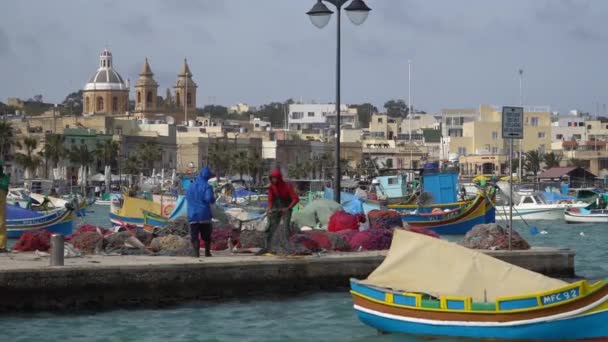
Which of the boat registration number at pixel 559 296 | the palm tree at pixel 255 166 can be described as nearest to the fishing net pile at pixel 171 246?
the boat registration number at pixel 559 296

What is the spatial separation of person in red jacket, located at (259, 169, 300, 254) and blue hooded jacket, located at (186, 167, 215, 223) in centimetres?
115

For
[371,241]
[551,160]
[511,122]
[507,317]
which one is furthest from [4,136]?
[507,317]

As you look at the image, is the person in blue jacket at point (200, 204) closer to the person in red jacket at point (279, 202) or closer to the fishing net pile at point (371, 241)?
the person in red jacket at point (279, 202)

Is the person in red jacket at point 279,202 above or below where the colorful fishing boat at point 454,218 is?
above

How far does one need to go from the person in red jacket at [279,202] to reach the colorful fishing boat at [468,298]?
189 inches

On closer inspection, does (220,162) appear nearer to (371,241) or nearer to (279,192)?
(371,241)

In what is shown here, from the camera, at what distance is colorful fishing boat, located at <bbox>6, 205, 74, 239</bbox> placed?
4494cm

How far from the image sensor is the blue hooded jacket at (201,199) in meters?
23.1

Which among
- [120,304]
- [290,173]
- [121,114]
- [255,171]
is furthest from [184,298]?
[121,114]

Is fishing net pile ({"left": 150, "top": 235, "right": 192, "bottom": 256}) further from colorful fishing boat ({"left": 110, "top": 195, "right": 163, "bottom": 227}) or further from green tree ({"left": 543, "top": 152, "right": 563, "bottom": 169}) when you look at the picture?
green tree ({"left": 543, "top": 152, "right": 563, "bottom": 169})

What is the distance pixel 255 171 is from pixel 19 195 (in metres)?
71.6

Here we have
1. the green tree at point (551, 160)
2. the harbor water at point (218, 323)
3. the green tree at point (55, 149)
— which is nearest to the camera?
the harbor water at point (218, 323)

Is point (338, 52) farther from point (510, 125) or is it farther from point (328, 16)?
point (510, 125)

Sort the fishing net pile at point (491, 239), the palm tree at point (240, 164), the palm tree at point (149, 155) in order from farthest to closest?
the palm tree at point (149, 155)
the palm tree at point (240, 164)
the fishing net pile at point (491, 239)
